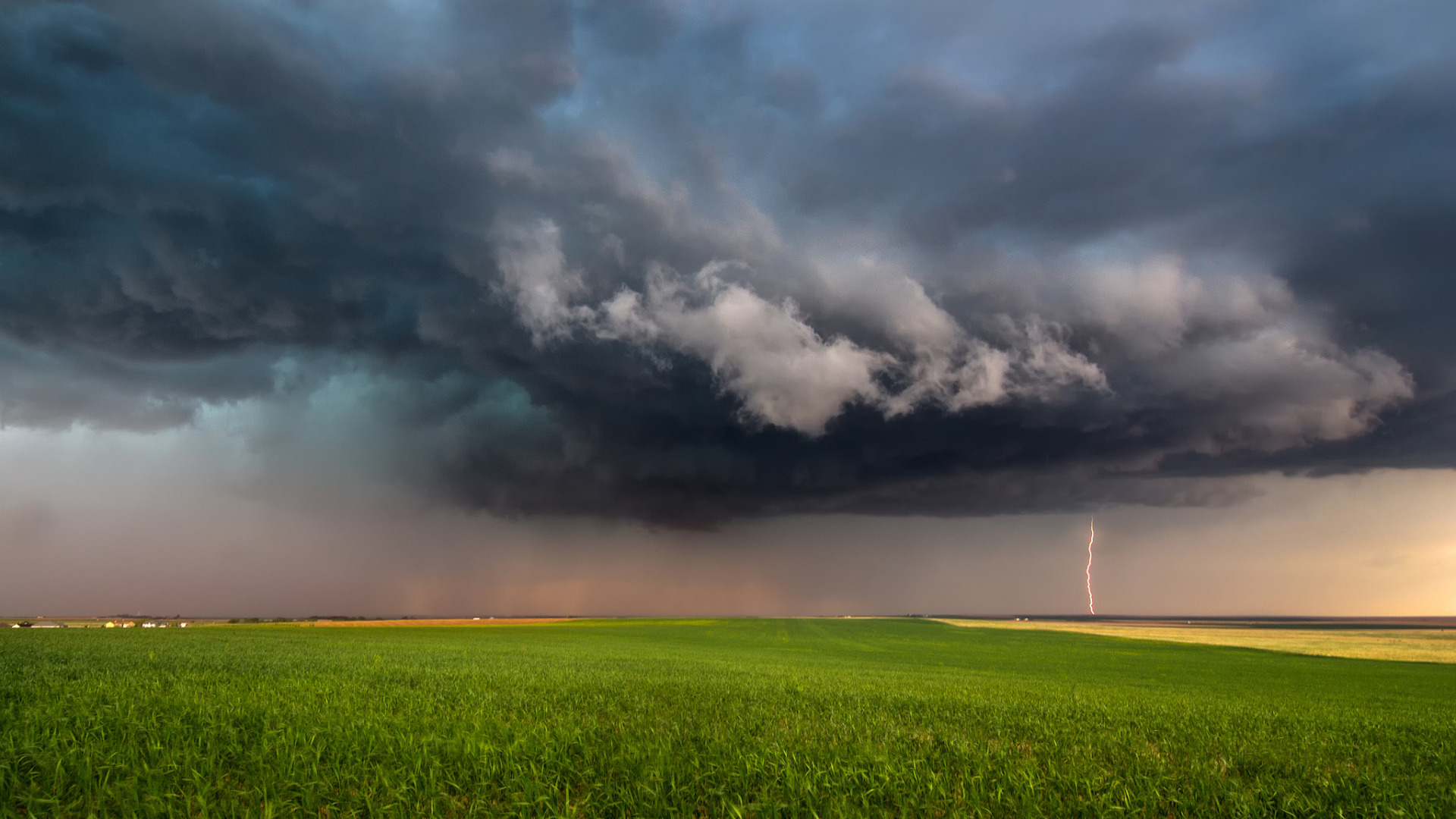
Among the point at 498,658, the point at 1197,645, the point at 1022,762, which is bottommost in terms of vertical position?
the point at 1197,645

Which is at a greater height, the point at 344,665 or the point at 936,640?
the point at 344,665

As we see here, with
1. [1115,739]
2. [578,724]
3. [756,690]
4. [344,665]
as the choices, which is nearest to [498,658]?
[344,665]

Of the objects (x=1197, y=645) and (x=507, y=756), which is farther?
(x=1197, y=645)

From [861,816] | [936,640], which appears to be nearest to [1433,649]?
[936,640]

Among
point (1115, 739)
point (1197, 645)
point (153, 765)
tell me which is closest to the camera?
point (153, 765)

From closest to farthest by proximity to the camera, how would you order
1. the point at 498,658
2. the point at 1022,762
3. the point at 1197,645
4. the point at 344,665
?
the point at 1022,762
the point at 344,665
the point at 498,658
the point at 1197,645

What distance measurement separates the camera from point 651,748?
11305 millimetres

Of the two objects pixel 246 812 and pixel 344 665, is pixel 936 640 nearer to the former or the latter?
pixel 344 665

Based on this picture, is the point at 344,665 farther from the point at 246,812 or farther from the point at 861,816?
the point at 861,816

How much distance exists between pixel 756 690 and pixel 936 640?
7734 centimetres

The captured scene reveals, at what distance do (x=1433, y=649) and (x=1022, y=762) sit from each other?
362 ft

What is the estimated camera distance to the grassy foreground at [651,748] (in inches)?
369

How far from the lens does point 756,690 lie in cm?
2139

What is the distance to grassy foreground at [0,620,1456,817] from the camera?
9.38 metres
